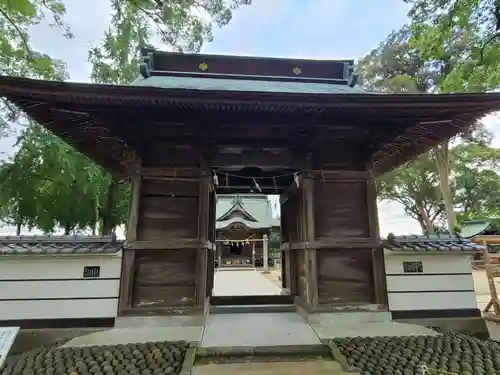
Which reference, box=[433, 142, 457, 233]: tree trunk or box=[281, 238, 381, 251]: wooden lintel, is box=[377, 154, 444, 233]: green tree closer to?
box=[433, 142, 457, 233]: tree trunk

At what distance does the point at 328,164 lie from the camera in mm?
4594

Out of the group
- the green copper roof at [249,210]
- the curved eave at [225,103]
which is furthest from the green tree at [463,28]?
the green copper roof at [249,210]

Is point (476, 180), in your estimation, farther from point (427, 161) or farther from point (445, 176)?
point (445, 176)

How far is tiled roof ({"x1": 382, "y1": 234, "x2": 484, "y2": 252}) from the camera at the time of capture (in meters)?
4.25

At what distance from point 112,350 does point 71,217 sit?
9284 millimetres

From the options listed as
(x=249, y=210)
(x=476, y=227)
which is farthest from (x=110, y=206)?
(x=249, y=210)

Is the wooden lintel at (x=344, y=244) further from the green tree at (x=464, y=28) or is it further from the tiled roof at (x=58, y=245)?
the green tree at (x=464, y=28)

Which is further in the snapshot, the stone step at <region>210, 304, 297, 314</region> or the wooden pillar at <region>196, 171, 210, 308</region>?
the stone step at <region>210, 304, 297, 314</region>

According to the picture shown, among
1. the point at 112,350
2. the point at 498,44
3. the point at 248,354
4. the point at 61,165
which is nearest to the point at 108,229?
the point at 61,165

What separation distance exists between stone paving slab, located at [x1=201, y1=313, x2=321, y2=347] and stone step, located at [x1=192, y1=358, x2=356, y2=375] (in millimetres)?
340

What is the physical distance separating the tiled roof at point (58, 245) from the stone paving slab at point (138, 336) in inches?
40.2

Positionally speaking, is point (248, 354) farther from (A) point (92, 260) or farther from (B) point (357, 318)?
(A) point (92, 260)

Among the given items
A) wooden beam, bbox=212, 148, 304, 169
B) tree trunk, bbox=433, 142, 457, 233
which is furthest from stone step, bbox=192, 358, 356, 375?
tree trunk, bbox=433, 142, 457, 233

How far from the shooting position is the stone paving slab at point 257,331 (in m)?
3.33
